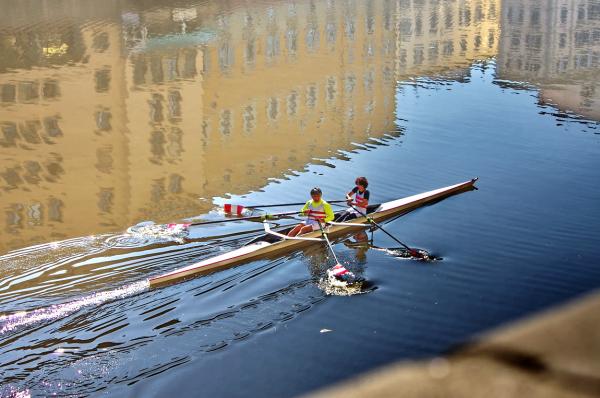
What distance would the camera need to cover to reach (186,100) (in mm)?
42562

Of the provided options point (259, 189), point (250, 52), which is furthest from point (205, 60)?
point (259, 189)

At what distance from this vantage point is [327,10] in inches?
2968

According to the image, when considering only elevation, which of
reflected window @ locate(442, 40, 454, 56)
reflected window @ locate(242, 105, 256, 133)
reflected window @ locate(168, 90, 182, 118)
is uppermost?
reflected window @ locate(442, 40, 454, 56)

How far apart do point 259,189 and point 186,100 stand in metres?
16.9

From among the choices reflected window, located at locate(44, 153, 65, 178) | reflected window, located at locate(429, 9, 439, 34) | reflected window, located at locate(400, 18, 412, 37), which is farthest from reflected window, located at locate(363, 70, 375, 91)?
reflected window, located at locate(44, 153, 65, 178)

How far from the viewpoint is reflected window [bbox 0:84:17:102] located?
39.7 m

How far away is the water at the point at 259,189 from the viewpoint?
16.6 m

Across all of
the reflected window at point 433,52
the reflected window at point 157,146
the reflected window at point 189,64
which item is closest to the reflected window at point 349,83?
the reflected window at point 433,52

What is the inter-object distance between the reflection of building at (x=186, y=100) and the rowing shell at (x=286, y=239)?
4.47 m

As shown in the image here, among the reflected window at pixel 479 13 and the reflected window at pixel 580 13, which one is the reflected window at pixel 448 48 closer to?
the reflected window at pixel 479 13

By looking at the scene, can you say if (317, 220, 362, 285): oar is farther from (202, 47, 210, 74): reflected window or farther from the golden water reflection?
(202, 47, 210, 74): reflected window

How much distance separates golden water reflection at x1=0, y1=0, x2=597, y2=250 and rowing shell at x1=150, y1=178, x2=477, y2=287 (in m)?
4.34

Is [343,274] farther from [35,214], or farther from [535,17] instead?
[535,17]

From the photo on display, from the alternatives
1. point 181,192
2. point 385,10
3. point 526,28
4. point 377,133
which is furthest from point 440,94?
point 385,10
